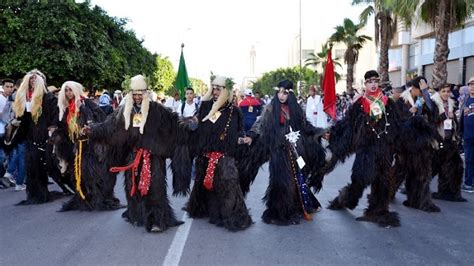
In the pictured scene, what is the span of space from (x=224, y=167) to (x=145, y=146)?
1.06 m

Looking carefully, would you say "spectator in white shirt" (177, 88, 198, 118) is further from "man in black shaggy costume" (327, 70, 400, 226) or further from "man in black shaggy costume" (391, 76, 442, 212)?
"man in black shaggy costume" (327, 70, 400, 226)

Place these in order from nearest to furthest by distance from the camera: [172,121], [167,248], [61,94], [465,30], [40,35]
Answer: [167,248] < [172,121] < [61,94] < [40,35] < [465,30]

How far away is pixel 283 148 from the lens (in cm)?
719

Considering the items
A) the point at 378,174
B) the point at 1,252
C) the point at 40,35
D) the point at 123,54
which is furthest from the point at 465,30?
the point at 1,252

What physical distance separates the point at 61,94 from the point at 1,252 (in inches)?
114

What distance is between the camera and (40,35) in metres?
23.6

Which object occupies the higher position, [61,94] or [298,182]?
[61,94]

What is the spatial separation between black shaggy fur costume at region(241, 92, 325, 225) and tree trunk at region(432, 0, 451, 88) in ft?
40.3

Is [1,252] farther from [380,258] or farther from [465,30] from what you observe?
[465,30]

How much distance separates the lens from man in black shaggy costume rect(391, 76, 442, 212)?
25.0 feet

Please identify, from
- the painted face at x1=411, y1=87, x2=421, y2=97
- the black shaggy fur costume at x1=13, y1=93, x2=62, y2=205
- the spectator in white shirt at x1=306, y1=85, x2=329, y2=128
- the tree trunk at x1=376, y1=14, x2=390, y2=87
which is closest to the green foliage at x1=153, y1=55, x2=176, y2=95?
the tree trunk at x1=376, y1=14, x2=390, y2=87

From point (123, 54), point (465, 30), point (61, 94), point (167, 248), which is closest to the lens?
point (167, 248)

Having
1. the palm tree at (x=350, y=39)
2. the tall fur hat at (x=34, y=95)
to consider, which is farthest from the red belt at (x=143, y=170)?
the palm tree at (x=350, y=39)

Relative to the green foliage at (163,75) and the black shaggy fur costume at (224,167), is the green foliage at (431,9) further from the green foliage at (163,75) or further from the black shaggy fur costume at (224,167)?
the green foliage at (163,75)
